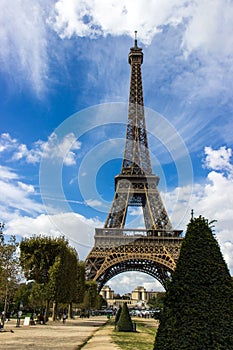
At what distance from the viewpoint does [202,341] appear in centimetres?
657

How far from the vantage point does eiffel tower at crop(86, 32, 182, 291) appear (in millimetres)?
60500

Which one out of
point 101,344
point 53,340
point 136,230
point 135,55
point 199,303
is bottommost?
point 101,344

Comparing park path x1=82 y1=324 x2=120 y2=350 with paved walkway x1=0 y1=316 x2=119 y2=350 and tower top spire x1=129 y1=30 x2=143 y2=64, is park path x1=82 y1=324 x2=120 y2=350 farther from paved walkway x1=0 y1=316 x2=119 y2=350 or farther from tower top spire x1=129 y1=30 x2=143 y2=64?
tower top spire x1=129 y1=30 x2=143 y2=64

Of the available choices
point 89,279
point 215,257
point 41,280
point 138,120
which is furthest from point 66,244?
point 138,120

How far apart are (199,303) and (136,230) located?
198ft

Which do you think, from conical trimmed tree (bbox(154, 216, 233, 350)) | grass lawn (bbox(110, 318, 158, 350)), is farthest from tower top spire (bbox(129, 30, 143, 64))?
conical trimmed tree (bbox(154, 216, 233, 350))

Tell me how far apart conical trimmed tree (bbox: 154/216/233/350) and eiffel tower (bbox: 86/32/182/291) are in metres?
50.4

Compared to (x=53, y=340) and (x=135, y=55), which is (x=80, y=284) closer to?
(x=53, y=340)

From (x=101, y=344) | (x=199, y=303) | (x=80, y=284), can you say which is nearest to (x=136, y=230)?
(x=80, y=284)

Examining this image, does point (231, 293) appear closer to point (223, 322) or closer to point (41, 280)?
point (223, 322)

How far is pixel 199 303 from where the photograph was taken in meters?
6.92

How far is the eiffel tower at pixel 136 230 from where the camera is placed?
6050cm

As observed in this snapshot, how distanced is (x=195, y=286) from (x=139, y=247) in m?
57.0

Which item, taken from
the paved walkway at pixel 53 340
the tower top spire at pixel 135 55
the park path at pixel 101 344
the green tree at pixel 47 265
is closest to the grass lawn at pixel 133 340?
the park path at pixel 101 344
